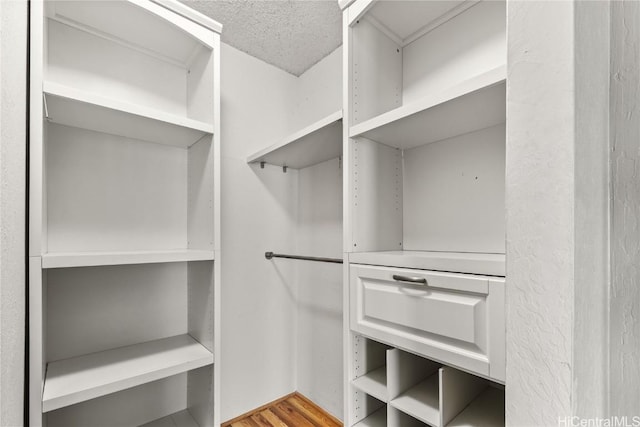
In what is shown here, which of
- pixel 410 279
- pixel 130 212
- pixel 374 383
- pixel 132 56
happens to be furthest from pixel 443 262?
pixel 132 56

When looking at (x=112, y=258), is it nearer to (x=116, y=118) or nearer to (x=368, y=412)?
(x=116, y=118)

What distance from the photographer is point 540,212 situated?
418 mm

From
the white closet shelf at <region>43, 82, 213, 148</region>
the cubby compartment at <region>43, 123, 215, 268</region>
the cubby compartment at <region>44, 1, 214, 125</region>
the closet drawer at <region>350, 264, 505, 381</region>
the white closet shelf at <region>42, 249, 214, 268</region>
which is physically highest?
the cubby compartment at <region>44, 1, 214, 125</region>

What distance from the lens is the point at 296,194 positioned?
2045mm

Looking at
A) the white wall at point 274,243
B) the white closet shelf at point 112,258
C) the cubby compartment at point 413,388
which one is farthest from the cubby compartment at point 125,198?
the cubby compartment at point 413,388

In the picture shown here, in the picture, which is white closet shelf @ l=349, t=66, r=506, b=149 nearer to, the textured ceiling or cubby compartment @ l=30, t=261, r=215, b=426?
the textured ceiling

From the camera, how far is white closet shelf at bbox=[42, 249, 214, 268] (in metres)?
0.99

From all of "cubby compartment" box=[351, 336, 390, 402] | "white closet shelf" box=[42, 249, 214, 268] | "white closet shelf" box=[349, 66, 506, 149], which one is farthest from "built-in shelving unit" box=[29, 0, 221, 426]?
"white closet shelf" box=[349, 66, 506, 149]

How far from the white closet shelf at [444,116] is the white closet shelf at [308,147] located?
0.17 meters

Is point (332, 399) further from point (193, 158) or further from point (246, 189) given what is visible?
point (193, 158)

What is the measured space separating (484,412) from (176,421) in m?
1.35

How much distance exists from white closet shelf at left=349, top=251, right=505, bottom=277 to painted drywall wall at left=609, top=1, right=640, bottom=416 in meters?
0.30

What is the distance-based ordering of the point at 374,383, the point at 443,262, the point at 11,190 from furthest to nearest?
the point at 374,383 < the point at 443,262 < the point at 11,190

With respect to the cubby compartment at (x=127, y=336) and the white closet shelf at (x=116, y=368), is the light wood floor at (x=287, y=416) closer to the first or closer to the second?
the cubby compartment at (x=127, y=336)
